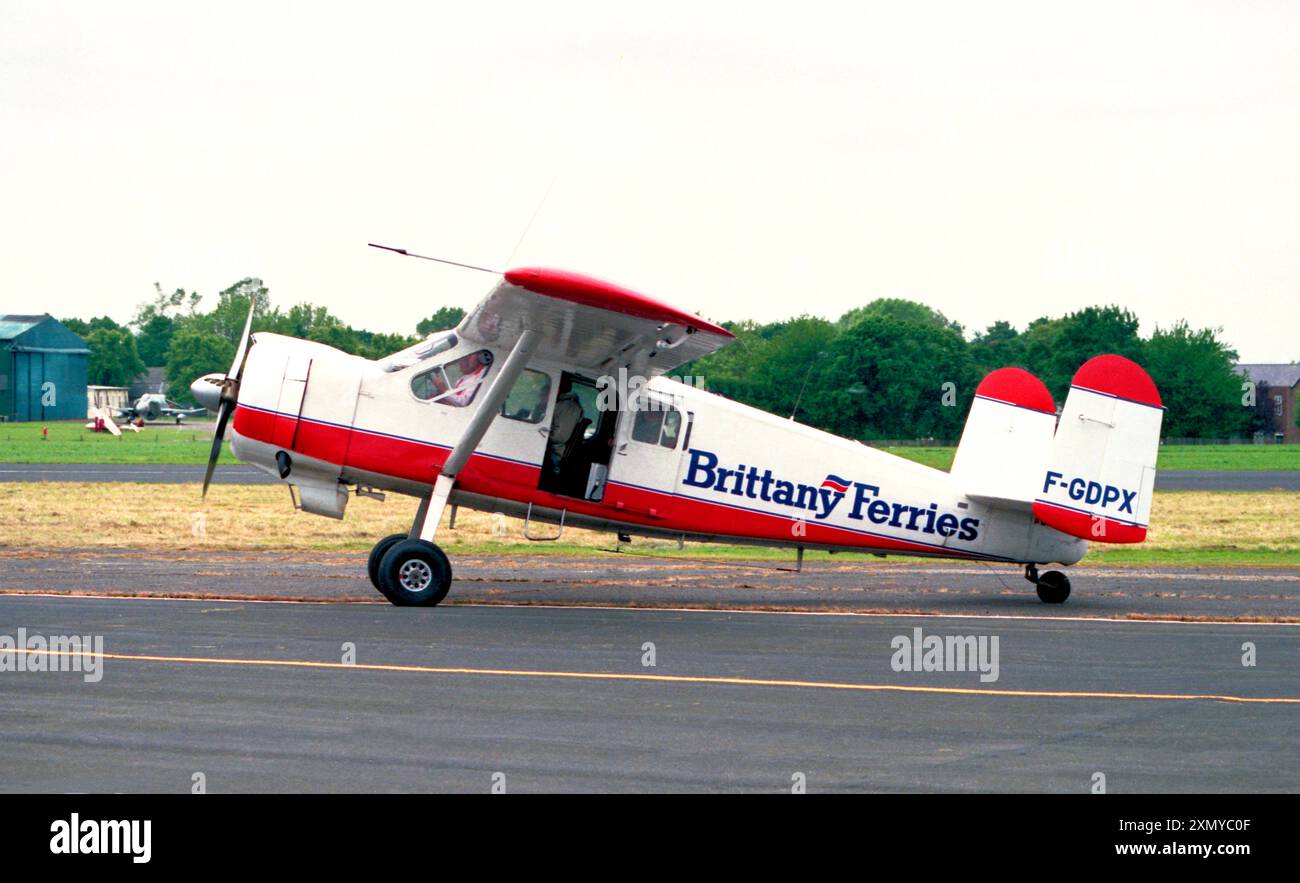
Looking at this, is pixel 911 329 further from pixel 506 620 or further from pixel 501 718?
pixel 501 718

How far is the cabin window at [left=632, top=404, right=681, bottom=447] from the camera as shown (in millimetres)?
16266

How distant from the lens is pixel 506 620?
14.5 metres

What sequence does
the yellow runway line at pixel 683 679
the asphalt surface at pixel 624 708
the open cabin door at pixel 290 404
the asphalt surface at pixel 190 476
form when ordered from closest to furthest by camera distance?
the asphalt surface at pixel 624 708 < the yellow runway line at pixel 683 679 < the open cabin door at pixel 290 404 < the asphalt surface at pixel 190 476

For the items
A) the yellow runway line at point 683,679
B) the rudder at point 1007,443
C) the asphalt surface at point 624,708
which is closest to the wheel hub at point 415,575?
the asphalt surface at point 624,708

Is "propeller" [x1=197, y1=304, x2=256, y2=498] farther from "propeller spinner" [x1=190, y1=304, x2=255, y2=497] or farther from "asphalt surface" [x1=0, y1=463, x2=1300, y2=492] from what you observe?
"asphalt surface" [x1=0, y1=463, x2=1300, y2=492]

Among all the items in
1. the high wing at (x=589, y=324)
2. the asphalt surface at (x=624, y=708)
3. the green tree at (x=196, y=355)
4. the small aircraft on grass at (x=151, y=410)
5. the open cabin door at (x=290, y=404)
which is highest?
the green tree at (x=196, y=355)

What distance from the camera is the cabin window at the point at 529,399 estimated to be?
16.0m

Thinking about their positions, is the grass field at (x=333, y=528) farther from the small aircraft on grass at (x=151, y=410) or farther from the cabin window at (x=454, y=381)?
the small aircraft on grass at (x=151, y=410)

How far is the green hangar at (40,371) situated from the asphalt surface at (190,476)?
173 ft

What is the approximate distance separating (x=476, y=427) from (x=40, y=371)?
92.6 metres

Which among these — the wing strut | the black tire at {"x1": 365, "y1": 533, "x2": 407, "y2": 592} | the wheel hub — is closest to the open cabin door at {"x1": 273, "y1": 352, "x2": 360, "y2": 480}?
the black tire at {"x1": 365, "y1": 533, "x2": 407, "y2": 592}

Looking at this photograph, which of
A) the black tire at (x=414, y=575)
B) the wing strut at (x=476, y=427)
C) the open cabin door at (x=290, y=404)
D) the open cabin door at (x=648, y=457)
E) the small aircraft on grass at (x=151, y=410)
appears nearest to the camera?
the wing strut at (x=476, y=427)

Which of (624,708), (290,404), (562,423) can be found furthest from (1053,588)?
(290,404)
